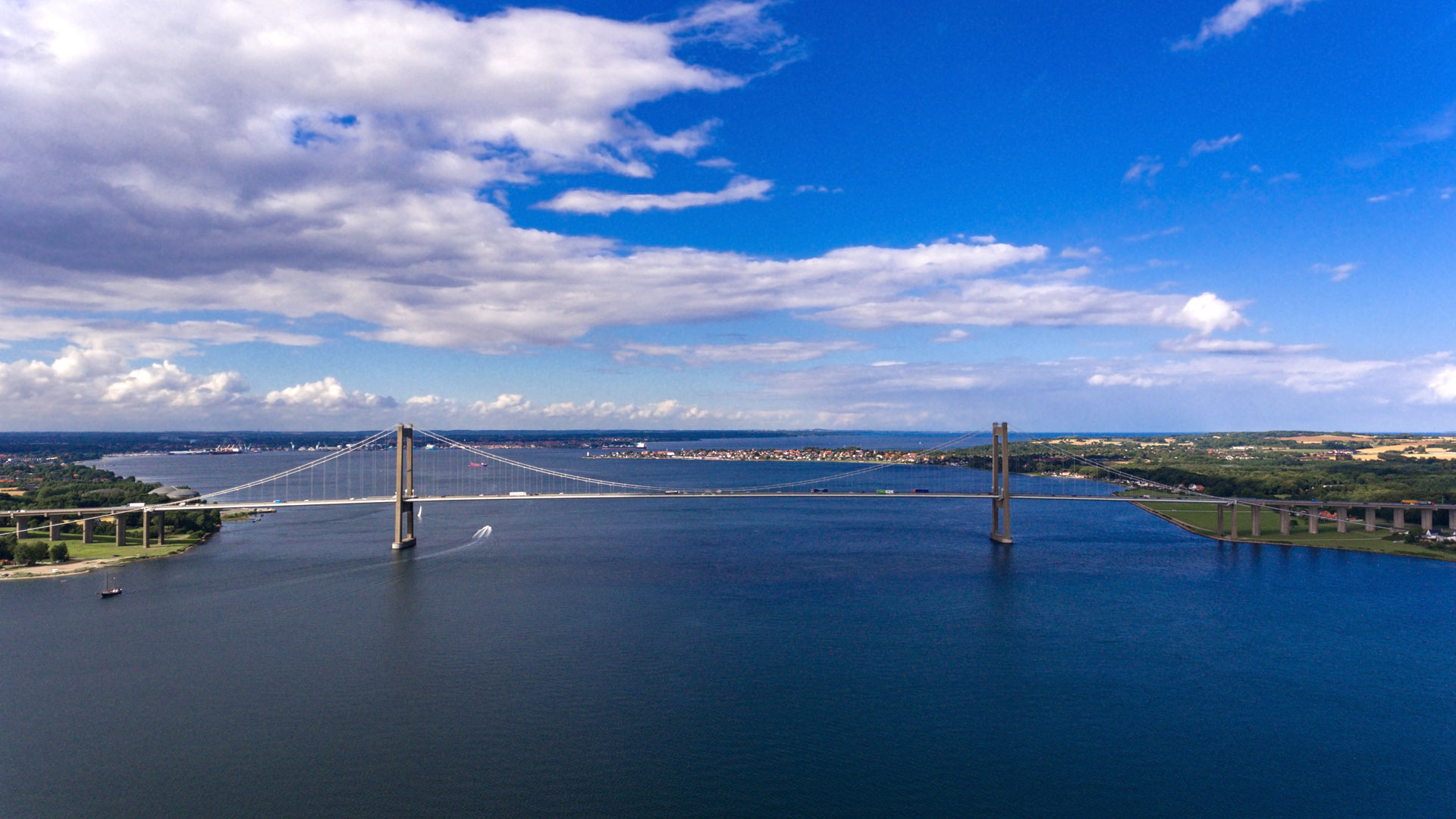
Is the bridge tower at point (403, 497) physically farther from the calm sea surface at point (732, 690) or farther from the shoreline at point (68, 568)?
the shoreline at point (68, 568)

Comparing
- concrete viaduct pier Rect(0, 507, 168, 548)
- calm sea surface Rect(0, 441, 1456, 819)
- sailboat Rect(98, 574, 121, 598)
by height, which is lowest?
calm sea surface Rect(0, 441, 1456, 819)

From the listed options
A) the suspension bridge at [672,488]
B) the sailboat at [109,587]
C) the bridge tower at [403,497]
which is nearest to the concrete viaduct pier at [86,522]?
the suspension bridge at [672,488]

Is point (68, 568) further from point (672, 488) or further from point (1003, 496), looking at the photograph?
point (672, 488)

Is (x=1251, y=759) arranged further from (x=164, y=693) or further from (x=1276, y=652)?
(x=164, y=693)

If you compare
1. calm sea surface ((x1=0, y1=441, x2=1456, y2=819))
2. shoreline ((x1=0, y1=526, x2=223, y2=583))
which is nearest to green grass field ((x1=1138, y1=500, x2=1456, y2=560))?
calm sea surface ((x1=0, y1=441, x2=1456, y2=819))

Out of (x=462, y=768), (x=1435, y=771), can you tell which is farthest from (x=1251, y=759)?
(x=462, y=768)

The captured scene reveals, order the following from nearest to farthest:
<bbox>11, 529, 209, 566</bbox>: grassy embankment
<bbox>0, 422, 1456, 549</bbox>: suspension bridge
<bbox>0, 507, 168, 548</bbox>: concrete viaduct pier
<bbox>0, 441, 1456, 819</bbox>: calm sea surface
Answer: <bbox>0, 441, 1456, 819</bbox>: calm sea surface, <bbox>11, 529, 209, 566</bbox>: grassy embankment, <bbox>0, 507, 168, 548</bbox>: concrete viaduct pier, <bbox>0, 422, 1456, 549</bbox>: suspension bridge

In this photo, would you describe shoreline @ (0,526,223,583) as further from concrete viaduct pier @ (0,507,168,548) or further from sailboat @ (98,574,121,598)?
concrete viaduct pier @ (0,507,168,548)
